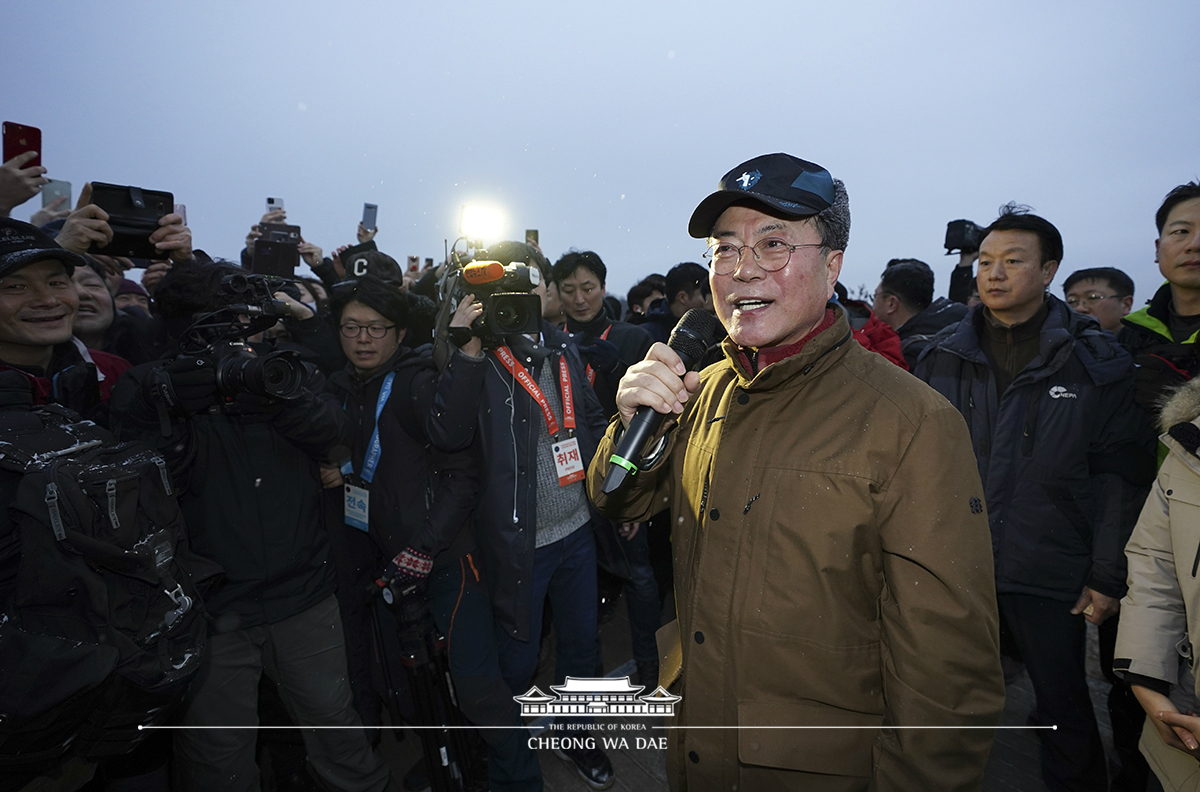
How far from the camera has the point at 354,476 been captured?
2.98 m

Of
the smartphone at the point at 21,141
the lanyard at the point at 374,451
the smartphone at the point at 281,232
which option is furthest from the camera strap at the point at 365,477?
the smartphone at the point at 281,232

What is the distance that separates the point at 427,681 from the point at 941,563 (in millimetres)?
2296

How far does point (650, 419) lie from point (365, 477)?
1.93 metres

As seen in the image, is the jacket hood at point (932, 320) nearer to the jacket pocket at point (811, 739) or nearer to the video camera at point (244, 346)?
the jacket pocket at point (811, 739)

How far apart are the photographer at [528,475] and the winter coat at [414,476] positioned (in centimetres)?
11

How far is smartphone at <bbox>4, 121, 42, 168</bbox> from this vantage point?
2.58 m

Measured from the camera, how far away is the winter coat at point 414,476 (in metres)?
2.70

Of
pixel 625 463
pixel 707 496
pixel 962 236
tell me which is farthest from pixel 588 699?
pixel 962 236

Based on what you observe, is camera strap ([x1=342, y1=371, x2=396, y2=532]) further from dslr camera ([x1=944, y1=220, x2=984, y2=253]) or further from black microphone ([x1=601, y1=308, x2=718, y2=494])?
dslr camera ([x1=944, y1=220, x2=984, y2=253])

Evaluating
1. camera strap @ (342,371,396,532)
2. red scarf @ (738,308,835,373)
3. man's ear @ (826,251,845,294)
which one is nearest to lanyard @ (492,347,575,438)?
camera strap @ (342,371,396,532)

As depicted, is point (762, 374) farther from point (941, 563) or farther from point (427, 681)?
point (427, 681)

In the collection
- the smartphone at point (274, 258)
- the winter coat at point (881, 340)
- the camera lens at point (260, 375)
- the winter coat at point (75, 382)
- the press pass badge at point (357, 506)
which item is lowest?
the press pass badge at point (357, 506)

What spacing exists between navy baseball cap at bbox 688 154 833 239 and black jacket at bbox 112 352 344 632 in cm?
196

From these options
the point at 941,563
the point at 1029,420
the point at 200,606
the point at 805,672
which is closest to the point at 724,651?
the point at 805,672
